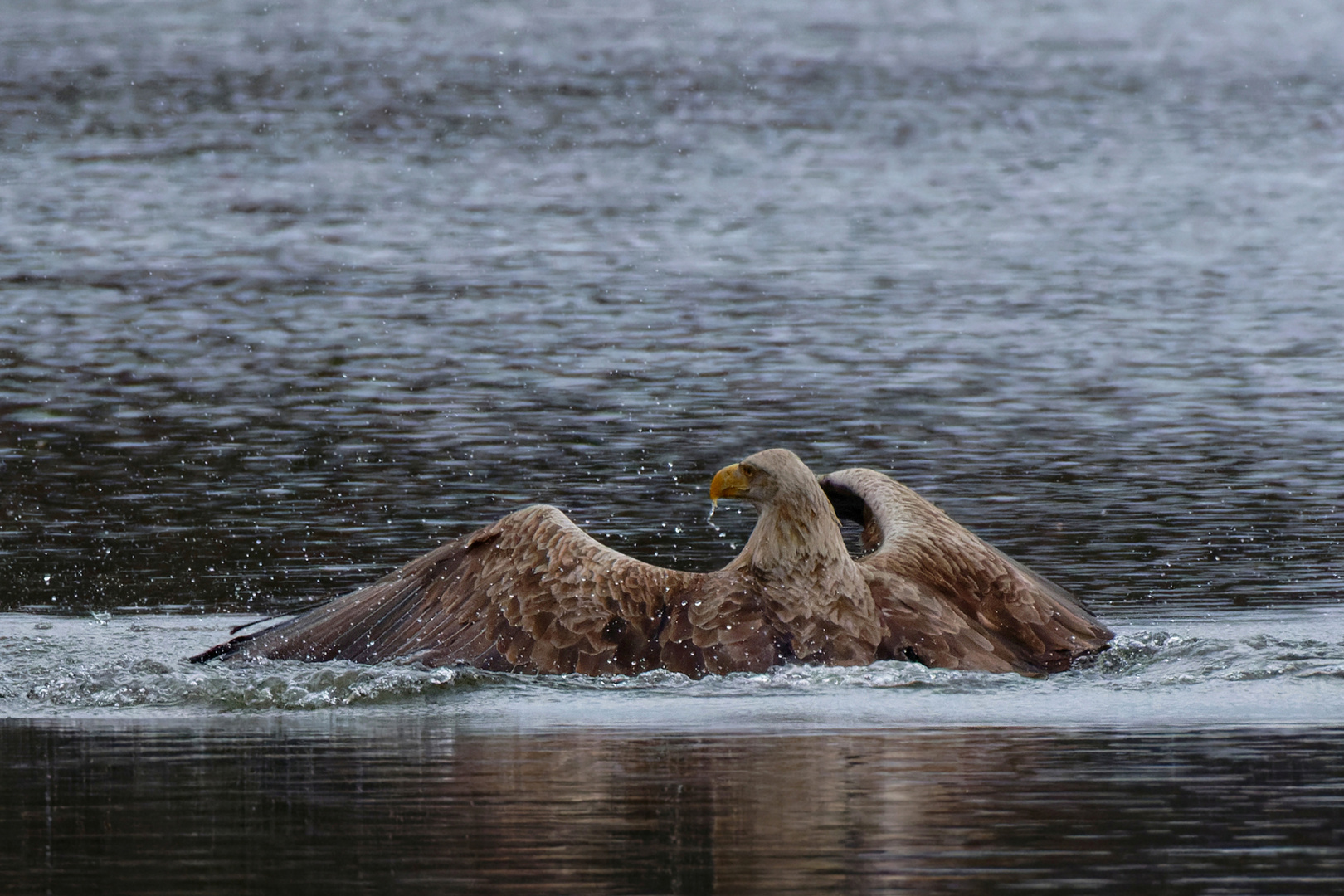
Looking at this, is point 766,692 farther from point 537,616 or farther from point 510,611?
point 510,611

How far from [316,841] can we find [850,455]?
1061 centimetres

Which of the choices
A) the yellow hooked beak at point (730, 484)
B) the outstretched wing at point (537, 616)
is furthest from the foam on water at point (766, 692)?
the yellow hooked beak at point (730, 484)

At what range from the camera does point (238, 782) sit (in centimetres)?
648

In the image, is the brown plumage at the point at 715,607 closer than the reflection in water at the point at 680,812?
No

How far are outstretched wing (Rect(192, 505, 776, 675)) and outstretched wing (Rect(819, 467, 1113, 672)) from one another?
617 millimetres

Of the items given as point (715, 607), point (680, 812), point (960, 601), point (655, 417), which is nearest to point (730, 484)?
point (715, 607)

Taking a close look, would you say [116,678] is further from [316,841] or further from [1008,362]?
[1008,362]

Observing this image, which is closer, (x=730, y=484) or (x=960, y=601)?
(x=730, y=484)

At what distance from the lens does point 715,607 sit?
9172 millimetres

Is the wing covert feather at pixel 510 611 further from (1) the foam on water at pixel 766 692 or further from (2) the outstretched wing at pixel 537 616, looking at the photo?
(1) the foam on water at pixel 766 692

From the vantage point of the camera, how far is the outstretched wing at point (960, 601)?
30.3 feet

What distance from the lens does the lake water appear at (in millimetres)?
5770

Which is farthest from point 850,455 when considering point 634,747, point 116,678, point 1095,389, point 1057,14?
point 1057,14

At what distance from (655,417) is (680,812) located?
11.6 m
